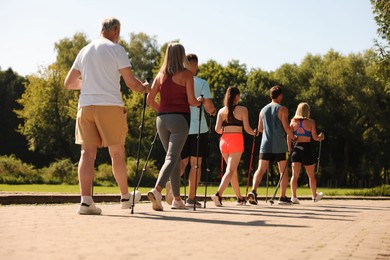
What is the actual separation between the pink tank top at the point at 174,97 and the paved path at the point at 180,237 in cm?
153

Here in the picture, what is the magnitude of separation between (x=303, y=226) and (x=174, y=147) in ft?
8.01

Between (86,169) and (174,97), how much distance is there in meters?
1.80

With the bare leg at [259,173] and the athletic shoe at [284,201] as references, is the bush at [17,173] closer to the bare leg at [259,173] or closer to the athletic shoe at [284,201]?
the athletic shoe at [284,201]

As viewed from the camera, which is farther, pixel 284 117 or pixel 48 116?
pixel 48 116

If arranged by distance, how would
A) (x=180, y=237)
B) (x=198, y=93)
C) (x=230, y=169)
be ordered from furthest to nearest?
1. (x=230, y=169)
2. (x=198, y=93)
3. (x=180, y=237)

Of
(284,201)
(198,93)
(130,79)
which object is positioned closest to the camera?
(130,79)

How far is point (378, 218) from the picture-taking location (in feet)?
36.8

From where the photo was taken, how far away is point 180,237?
22.4 feet

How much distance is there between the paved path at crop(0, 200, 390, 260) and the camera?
5.71 metres

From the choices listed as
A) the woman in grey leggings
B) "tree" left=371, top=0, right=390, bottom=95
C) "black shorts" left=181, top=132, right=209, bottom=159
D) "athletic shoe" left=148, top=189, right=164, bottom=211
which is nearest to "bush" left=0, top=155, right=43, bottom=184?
"tree" left=371, top=0, right=390, bottom=95

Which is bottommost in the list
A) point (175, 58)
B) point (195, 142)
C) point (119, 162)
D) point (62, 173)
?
point (119, 162)

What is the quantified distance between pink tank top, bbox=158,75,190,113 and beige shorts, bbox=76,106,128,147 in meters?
1.01

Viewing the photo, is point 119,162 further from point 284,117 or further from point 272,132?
point 272,132

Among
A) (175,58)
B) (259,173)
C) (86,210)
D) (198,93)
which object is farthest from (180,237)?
(259,173)
